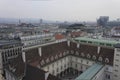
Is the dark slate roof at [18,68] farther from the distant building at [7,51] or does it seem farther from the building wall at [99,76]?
the building wall at [99,76]

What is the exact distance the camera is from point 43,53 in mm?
45438

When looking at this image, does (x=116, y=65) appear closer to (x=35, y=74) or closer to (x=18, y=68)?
(x=35, y=74)

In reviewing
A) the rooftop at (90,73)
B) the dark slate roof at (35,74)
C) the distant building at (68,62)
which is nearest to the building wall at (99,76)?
the distant building at (68,62)

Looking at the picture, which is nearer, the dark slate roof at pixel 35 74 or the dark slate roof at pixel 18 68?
the dark slate roof at pixel 35 74

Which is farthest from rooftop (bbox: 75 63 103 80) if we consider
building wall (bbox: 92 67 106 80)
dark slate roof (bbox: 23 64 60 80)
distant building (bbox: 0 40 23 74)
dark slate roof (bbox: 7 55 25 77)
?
distant building (bbox: 0 40 23 74)

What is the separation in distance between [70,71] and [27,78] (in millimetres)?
24811

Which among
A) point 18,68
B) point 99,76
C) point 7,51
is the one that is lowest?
point 99,76

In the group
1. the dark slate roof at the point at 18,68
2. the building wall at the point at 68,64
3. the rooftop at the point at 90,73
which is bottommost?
the building wall at the point at 68,64

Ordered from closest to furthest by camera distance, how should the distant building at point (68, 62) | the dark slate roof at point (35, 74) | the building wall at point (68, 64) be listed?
the dark slate roof at point (35, 74) → the distant building at point (68, 62) → the building wall at point (68, 64)

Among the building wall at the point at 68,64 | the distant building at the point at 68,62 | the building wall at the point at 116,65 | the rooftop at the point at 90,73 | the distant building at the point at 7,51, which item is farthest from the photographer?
the distant building at the point at 7,51

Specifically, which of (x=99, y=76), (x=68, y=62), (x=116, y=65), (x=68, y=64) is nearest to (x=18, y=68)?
(x=68, y=62)

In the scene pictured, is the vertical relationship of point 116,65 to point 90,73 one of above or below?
above

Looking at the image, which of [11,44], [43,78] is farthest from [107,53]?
[11,44]

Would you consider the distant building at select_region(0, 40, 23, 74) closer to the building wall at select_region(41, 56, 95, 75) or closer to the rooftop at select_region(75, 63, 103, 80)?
the building wall at select_region(41, 56, 95, 75)
